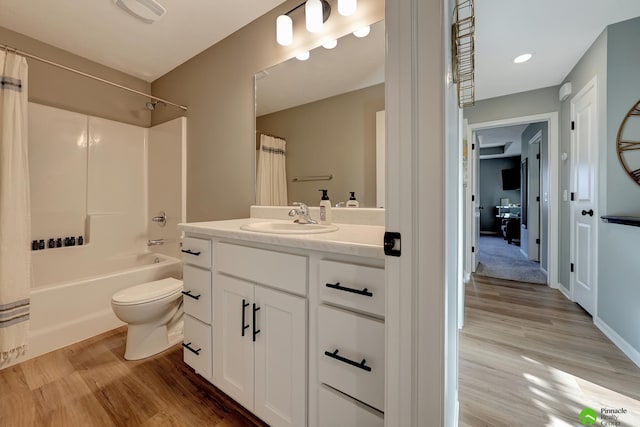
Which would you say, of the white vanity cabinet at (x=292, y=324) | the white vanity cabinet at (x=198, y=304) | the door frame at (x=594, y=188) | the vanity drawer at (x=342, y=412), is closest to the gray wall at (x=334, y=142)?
the white vanity cabinet at (x=292, y=324)

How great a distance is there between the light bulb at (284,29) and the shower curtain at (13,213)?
1720 mm

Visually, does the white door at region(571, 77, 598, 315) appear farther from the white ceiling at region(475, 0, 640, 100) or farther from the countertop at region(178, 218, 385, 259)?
the countertop at region(178, 218, 385, 259)

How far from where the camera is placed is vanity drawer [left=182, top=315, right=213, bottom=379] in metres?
1.27

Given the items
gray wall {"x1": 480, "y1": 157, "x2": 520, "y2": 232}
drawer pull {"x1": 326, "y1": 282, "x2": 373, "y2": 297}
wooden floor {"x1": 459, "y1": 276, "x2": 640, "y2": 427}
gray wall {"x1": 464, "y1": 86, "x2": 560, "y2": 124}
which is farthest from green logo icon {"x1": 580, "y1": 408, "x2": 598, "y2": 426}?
gray wall {"x1": 480, "y1": 157, "x2": 520, "y2": 232}

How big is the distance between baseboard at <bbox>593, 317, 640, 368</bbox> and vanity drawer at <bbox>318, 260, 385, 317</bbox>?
209 centimetres

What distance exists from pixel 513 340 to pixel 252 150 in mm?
2414

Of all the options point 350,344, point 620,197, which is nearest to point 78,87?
point 350,344

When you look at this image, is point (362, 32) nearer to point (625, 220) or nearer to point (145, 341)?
point (625, 220)

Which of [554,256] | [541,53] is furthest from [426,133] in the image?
[554,256]

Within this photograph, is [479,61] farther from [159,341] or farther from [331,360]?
[159,341]

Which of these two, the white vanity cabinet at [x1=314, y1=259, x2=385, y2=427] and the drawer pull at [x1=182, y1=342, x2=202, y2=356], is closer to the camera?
the white vanity cabinet at [x1=314, y1=259, x2=385, y2=427]

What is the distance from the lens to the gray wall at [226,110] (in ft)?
5.87

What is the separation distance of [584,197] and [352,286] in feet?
9.16

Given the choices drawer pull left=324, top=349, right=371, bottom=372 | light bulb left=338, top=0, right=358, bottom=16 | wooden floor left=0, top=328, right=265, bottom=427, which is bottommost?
wooden floor left=0, top=328, right=265, bottom=427
